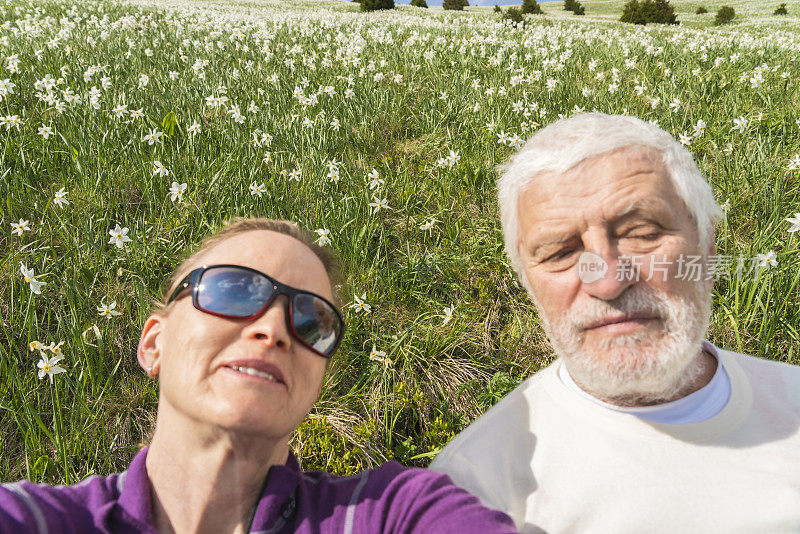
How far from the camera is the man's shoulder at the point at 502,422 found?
79.6 inches

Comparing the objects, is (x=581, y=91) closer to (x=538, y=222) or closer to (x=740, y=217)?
(x=740, y=217)

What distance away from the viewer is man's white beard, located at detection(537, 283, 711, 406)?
1.89 meters

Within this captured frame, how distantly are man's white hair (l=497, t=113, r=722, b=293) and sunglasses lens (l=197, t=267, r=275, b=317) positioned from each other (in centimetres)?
117

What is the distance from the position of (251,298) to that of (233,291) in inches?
2.6

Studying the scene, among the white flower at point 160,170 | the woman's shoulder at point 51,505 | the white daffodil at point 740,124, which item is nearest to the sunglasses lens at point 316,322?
the woman's shoulder at point 51,505

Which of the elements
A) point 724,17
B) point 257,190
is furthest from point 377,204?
point 724,17

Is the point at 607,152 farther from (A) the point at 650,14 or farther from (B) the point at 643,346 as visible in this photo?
(A) the point at 650,14

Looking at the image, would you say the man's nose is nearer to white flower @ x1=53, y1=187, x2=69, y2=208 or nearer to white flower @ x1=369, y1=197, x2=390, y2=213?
white flower @ x1=369, y1=197, x2=390, y2=213

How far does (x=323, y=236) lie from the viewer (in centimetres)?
323

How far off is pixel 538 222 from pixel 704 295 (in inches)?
27.3

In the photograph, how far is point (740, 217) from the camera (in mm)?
3793

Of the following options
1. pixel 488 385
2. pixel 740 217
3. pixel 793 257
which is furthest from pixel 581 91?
pixel 488 385

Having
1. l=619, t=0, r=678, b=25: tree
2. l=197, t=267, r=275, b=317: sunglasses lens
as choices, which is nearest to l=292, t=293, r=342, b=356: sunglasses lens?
l=197, t=267, r=275, b=317: sunglasses lens

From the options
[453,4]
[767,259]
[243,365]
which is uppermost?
[453,4]
